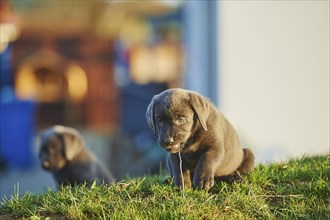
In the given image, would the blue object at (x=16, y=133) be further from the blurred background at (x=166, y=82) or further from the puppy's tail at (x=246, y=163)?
the puppy's tail at (x=246, y=163)

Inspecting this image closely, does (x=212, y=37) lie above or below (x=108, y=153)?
Answer: above

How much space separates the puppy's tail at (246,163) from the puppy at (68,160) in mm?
2824

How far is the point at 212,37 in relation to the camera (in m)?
16.1

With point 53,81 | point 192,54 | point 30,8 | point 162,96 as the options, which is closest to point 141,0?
point 30,8

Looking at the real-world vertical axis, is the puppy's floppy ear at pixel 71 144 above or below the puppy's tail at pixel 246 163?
below

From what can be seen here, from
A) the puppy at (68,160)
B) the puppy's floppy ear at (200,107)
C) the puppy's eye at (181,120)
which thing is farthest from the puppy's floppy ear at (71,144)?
the puppy's eye at (181,120)

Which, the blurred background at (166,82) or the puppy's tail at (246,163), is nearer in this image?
the puppy's tail at (246,163)

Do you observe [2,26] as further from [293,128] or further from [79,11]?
[79,11]

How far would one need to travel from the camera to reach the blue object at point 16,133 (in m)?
21.0

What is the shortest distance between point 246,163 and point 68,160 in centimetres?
341

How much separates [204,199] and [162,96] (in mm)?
985

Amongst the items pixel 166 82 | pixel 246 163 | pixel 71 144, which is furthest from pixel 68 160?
pixel 166 82

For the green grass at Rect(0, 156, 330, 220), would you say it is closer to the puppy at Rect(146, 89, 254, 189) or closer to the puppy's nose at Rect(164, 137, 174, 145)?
the puppy at Rect(146, 89, 254, 189)

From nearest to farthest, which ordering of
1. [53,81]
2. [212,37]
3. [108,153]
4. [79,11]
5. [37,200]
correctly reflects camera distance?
[37,200] → [212,37] → [108,153] → [53,81] → [79,11]
